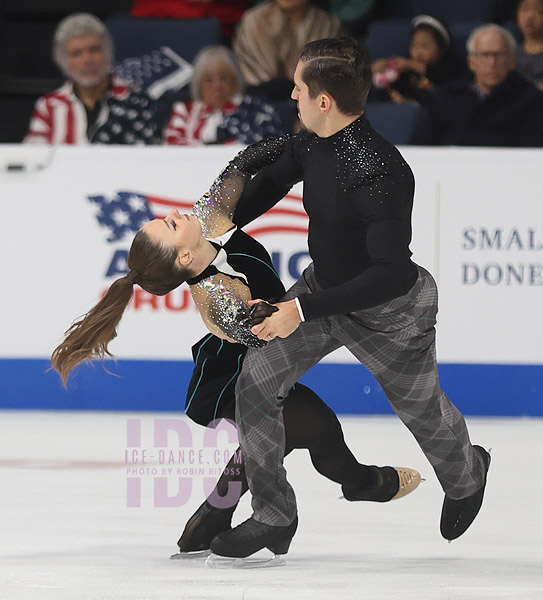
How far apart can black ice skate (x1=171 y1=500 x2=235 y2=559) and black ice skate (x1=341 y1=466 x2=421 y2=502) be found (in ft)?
1.07

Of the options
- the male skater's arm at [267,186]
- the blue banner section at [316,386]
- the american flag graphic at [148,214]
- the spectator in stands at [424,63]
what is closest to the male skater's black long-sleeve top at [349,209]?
the male skater's arm at [267,186]

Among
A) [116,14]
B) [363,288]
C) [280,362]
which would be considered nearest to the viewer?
[363,288]

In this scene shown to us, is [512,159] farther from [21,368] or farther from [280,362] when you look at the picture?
[280,362]

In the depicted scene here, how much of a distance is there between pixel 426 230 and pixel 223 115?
1.20 m

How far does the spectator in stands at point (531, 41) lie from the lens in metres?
6.51

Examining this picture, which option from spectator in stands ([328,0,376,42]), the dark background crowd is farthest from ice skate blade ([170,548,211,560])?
spectator in stands ([328,0,376,42])

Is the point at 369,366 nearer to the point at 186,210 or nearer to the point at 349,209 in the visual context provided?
the point at 349,209

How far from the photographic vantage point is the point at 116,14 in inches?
289

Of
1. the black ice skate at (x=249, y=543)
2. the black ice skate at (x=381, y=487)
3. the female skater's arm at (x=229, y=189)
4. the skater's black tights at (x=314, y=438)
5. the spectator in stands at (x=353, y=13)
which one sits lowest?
the black ice skate at (x=249, y=543)

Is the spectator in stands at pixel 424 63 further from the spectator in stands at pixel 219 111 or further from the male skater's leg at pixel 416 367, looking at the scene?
the male skater's leg at pixel 416 367

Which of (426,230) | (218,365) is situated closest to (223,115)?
(426,230)

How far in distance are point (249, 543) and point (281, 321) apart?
0.59 metres

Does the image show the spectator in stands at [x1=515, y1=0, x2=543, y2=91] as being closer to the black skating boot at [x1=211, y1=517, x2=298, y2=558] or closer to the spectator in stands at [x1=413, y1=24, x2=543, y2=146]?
the spectator in stands at [x1=413, y1=24, x2=543, y2=146]

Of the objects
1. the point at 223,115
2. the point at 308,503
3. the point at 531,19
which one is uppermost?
the point at 531,19
